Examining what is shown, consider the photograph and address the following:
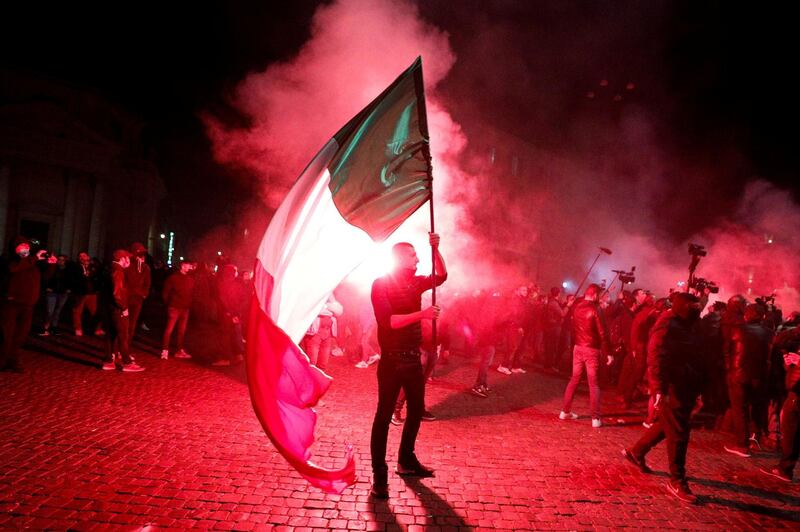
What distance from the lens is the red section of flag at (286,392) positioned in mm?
3031

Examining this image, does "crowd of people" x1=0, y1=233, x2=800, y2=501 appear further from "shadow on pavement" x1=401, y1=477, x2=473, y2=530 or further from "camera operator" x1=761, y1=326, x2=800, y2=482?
"shadow on pavement" x1=401, y1=477, x2=473, y2=530

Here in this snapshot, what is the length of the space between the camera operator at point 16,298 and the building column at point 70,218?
30481 mm

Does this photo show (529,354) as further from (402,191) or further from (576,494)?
(402,191)

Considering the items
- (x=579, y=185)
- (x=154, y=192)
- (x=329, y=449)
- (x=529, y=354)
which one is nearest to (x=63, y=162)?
(x=154, y=192)

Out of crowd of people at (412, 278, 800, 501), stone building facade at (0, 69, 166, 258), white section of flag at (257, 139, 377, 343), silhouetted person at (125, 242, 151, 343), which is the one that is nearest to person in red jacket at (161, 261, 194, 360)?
silhouetted person at (125, 242, 151, 343)

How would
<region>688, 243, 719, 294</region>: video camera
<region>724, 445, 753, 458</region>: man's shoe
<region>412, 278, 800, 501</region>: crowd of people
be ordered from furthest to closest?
<region>688, 243, 719, 294</region>: video camera → <region>724, 445, 753, 458</region>: man's shoe → <region>412, 278, 800, 501</region>: crowd of people

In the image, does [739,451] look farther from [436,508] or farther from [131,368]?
[131,368]

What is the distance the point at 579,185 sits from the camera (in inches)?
1590

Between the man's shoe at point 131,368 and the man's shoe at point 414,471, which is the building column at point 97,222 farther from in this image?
the man's shoe at point 414,471

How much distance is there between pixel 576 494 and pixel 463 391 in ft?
11.9

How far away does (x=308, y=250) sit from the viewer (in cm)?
344

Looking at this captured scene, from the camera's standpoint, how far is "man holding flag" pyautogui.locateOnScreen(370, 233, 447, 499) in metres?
3.87

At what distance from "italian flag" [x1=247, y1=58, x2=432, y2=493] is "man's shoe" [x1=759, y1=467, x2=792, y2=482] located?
4.96m

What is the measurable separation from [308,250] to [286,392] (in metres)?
1.06
